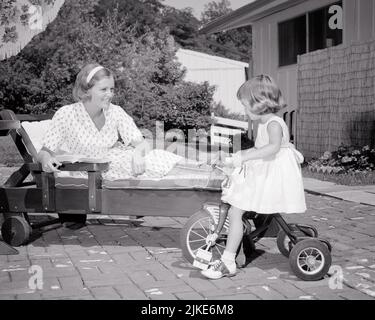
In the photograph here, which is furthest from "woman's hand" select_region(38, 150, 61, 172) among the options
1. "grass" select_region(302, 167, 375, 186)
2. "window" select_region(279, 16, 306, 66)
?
"window" select_region(279, 16, 306, 66)

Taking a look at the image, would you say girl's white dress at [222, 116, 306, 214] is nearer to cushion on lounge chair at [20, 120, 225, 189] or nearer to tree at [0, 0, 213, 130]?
cushion on lounge chair at [20, 120, 225, 189]

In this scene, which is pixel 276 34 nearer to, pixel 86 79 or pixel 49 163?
pixel 86 79

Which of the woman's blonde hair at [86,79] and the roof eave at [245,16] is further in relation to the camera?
the roof eave at [245,16]

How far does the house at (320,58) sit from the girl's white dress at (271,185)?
6535 mm

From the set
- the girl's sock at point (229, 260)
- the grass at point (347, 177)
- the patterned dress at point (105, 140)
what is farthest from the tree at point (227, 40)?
the girl's sock at point (229, 260)

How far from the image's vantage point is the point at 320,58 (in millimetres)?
11555

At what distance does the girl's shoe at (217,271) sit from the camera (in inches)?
154

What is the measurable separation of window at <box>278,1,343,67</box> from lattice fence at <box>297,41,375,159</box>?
65.5 inches

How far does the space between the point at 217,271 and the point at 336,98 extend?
7848 mm

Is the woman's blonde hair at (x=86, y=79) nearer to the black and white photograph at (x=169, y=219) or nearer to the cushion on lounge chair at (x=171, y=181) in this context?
the black and white photograph at (x=169, y=219)

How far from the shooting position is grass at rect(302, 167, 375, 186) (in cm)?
861
